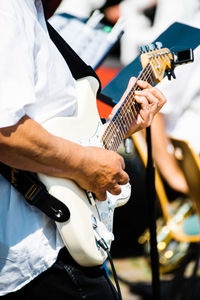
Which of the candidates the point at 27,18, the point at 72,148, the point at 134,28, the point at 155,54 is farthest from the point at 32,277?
the point at 134,28

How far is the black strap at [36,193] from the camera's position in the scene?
120 cm

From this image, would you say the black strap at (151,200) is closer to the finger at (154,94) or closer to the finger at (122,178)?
the finger at (154,94)

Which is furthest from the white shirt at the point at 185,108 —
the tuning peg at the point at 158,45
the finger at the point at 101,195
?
the finger at the point at 101,195

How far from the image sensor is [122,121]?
1.55m

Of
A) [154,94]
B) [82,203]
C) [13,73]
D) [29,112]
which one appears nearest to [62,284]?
[82,203]

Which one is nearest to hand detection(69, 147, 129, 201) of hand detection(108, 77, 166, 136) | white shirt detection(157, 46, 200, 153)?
hand detection(108, 77, 166, 136)

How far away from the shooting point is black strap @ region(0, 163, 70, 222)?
120 centimetres

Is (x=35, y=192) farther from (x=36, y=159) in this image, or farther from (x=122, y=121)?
(x=122, y=121)

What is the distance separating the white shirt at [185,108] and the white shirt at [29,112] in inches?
51.9

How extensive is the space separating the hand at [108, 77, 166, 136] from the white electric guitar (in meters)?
0.02

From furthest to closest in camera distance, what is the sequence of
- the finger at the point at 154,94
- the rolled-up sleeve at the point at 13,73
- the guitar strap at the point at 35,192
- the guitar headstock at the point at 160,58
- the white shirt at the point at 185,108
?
the white shirt at the point at 185,108
the guitar headstock at the point at 160,58
the finger at the point at 154,94
the guitar strap at the point at 35,192
the rolled-up sleeve at the point at 13,73

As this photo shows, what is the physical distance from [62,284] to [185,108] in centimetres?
163

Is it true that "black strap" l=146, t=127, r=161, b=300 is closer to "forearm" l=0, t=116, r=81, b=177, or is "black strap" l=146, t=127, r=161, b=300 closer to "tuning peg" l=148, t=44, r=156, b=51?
"tuning peg" l=148, t=44, r=156, b=51

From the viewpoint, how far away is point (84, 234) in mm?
1229
